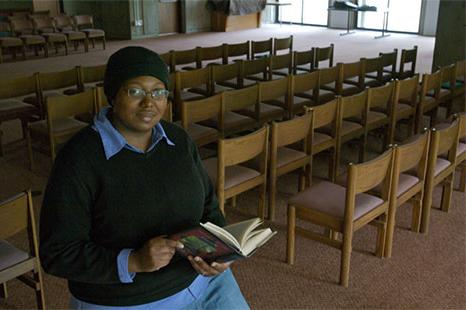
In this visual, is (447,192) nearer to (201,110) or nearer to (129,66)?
(201,110)

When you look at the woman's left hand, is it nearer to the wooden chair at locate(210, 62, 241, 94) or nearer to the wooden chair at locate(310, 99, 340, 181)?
the wooden chair at locate(310, 99, 340, 181)

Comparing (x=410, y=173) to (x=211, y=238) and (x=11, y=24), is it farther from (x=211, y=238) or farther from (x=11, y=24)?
(x=11, y=24)

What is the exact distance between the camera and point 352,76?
6215mm

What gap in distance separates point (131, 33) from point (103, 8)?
114 centimetres

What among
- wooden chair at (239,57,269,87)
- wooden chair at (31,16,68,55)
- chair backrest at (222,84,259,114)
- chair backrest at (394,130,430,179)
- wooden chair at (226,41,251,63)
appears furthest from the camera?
wooden chair at (31,16,68,55)

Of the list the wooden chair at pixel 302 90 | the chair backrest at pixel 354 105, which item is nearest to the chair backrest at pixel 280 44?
the wooden chair at pixel 302 90

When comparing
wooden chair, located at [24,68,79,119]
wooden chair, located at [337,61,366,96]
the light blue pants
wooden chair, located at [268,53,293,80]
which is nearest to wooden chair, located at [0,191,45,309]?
the light blue pants

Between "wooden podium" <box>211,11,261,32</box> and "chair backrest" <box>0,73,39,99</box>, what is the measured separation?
11004 millimetres

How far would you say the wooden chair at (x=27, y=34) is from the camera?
11.3m

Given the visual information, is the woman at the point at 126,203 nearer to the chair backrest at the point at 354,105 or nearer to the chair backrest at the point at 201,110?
the chair backrest at the point at 201,110

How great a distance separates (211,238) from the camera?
64.7 inches

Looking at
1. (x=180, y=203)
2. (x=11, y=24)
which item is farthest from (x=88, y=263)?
(x=11, y=24)

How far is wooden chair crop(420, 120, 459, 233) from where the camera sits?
11.9 feet

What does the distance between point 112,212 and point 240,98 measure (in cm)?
313
